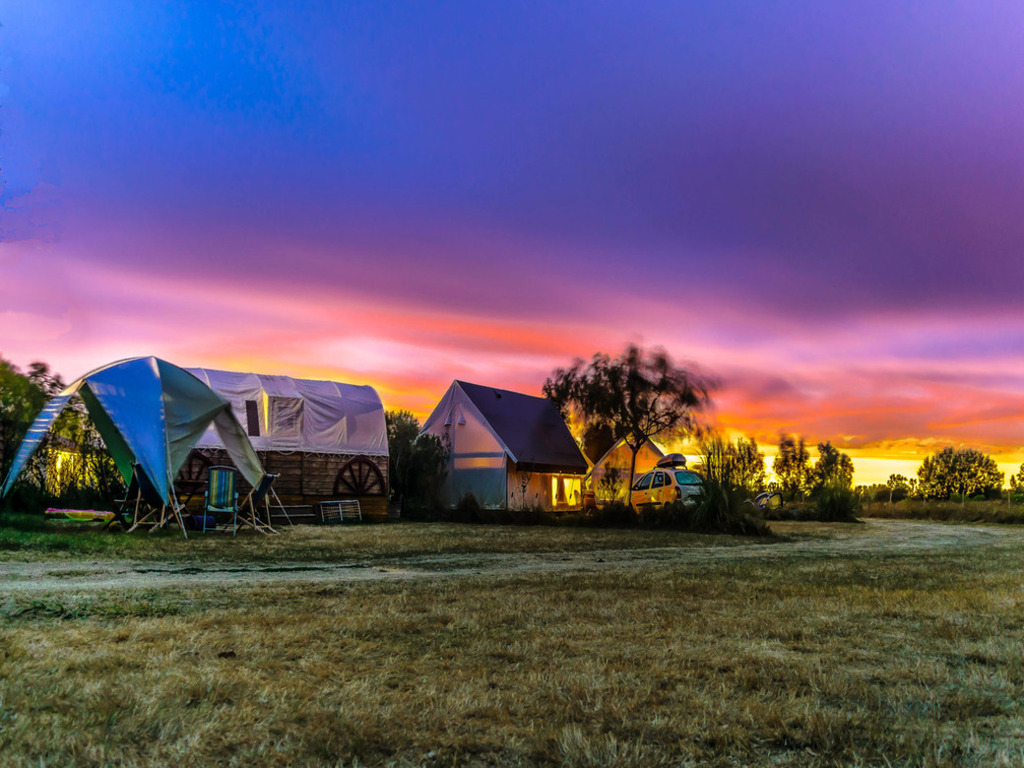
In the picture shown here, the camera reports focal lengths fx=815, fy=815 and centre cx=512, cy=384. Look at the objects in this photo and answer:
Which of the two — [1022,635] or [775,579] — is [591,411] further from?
[1022,635]

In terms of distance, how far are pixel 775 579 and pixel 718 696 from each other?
4.66 m

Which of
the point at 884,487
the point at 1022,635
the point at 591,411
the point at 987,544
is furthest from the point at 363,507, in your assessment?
the point at 884,487

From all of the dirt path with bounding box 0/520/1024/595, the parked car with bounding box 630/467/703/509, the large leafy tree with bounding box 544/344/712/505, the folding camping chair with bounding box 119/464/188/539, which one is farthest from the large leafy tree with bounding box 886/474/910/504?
the folding camping chair with bounding box 119/464/188/539

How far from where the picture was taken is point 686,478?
22.3 meters

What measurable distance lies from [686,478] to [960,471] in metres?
30.2

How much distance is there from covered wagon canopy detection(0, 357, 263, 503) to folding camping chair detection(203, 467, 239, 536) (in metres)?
0.68

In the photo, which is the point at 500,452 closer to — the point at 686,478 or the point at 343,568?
the point at 686,478

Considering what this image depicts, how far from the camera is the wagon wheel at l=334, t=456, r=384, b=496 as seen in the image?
2484cm

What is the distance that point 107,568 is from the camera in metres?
8.16

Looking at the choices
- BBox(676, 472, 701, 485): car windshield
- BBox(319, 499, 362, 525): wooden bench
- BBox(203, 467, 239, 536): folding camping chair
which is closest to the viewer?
BBox(203, 467, 239, 536): folding camping chair

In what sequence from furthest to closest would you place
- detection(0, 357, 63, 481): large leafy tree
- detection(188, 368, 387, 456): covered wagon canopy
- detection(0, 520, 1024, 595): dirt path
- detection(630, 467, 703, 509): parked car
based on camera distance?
1. detection(188, 368, 387, 456): covered wagon canopy
2. detection(630, 467, 703, 509): parked car
3. detection(0, 357, 63, 481): large leafy tree
4. detection(0, 520, 1024, 595): dirt path

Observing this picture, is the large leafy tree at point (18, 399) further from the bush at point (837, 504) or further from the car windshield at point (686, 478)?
the bush at point (837, 504)

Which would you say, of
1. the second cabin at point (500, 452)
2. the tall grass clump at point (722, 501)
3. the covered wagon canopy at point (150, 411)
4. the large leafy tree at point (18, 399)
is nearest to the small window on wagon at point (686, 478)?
the tall grass clump at point (722, 501)

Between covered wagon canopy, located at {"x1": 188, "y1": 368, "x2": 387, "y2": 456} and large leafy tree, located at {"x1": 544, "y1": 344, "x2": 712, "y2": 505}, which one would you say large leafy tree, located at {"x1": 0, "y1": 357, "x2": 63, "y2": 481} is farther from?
large leafy tree, located at {"x1": 544, "y1": 344, "x2": 712, "y2": 505}
